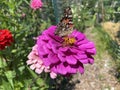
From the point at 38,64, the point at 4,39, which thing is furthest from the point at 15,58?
the point at 38,64

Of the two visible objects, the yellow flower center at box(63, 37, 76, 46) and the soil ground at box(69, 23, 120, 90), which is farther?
the soil ground at box(69, 23, 120, 90)

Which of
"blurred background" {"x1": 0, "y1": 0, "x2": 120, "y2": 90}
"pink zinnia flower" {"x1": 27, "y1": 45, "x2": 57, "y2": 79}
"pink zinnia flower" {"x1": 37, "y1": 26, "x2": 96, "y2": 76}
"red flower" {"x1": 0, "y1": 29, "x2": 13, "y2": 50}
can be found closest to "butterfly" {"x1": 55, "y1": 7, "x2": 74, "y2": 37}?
"pink zinnia flower" {"x1": 37, "y1": 26, "x2": 96, "y2": 76}

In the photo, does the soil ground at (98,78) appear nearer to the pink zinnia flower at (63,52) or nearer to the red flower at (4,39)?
the red flower at (4,39)

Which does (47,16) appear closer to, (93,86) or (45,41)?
(93,86)

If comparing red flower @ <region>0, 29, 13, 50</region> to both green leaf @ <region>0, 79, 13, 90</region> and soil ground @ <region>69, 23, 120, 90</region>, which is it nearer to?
green leaf @ <region>0, 79, 13, 90</region>

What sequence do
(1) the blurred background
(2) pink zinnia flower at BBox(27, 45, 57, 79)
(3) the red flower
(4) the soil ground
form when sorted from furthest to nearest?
1. (4) the soil ground
2. (1) the blurred background
3. (3) the red flower
4. (2) pink zinnia flower at BBox(27, 45, 57, 79)

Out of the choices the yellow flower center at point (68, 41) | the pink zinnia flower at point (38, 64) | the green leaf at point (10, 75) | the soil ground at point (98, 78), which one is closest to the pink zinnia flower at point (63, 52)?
the yellow flower center at point (68, 41)

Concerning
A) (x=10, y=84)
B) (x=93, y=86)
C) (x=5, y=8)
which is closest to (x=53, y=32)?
(x=10, y=84)
